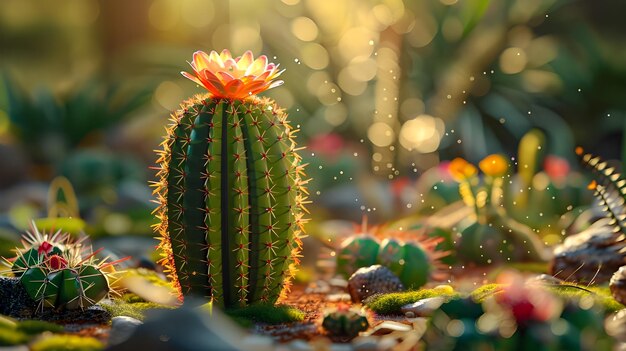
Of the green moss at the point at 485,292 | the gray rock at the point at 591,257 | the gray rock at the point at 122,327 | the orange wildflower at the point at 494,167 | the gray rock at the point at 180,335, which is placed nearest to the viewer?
the gray rock at the point at 180,335

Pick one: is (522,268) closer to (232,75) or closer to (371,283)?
(371,283)

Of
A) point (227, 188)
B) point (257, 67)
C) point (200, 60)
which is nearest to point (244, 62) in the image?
point (257, 67)

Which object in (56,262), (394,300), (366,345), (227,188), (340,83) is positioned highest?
(340,83)

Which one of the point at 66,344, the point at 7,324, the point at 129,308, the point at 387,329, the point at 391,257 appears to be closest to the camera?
the point at 66,344

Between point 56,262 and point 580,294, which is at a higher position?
point 56,262

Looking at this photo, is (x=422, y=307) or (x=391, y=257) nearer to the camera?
(x=422, y=307)

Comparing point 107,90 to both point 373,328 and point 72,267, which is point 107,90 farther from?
point 373,328

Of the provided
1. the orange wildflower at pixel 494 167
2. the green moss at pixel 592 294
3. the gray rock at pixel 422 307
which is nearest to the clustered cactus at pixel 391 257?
the gray rock at pixel 422 307

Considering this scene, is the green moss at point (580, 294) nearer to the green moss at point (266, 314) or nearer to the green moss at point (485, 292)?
the green moss at point (485, 292)
